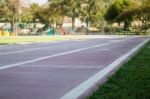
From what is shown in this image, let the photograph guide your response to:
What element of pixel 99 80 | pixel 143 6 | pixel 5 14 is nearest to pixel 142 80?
pixel 99 80

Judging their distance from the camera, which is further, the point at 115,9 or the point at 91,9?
the point at 115,9

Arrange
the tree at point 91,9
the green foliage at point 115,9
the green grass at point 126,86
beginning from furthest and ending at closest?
the green foliage at point 115,9 < the tree at point 91,9 < the green grass at point 126,86

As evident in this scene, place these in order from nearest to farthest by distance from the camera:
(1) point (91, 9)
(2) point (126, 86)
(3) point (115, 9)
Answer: (2) point (126, 86), (1) point (91, 9), (3) point (115, 9)

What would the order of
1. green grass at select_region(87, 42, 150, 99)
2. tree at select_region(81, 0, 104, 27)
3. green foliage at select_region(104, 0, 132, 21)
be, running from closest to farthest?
green grass at select_region(87, 42, 150, 99)
tree at select_region(81, 0, 104, 27)
green foliage at select_region(104, 0, 132, 21)

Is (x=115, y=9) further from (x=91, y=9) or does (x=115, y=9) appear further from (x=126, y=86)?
(x=126, y=86)

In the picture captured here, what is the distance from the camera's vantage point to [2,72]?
45.7 feet

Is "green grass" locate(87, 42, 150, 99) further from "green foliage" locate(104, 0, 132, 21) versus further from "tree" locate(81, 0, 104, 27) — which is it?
"green foliage" locate(104, 0, 132, 21)

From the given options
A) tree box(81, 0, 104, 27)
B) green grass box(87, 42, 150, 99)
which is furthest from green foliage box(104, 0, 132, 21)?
green grass box(87, 42, 150, 99)

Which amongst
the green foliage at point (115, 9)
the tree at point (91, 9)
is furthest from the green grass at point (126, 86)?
the green foliage at point (115, 9)

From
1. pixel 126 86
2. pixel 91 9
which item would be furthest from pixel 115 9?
pixel 126 86

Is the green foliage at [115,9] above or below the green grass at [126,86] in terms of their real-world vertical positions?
above

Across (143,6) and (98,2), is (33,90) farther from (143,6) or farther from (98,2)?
(98,2)

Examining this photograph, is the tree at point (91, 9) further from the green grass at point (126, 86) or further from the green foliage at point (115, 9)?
the green grass at point (126, 86)

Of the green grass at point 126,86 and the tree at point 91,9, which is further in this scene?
the tree at point 91,9
